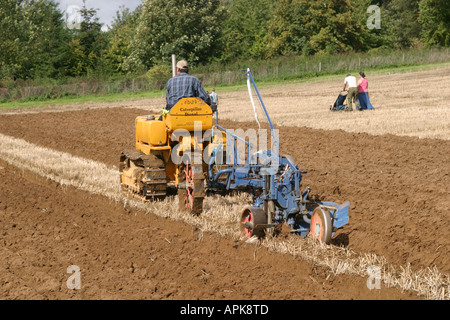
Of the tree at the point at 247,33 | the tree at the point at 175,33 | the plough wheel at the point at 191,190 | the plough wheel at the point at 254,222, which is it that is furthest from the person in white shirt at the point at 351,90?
the tree at the point at 247,33

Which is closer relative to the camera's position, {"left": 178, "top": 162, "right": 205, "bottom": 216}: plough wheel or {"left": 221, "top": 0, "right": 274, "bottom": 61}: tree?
{"left": 178, "top": 162, "right": 205, "bottom": 216}: plough wheel

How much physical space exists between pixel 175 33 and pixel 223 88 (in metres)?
9.89

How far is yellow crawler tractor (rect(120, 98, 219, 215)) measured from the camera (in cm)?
822

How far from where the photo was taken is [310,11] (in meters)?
48.6

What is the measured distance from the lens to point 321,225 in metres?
6.38

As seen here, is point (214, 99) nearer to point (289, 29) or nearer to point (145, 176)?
point (145, 176)

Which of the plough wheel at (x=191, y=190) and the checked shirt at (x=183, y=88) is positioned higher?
the checked shirt at (x=183, y=88)

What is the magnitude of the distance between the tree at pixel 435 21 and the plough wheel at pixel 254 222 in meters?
49.5

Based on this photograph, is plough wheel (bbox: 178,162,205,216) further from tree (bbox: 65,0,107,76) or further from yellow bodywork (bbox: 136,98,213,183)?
tree (bbox: 65,0,107,76)

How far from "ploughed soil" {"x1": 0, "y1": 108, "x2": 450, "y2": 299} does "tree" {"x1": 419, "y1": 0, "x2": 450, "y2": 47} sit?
44676 mm

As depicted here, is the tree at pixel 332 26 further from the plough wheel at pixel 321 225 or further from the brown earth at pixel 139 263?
the plough wheel at pixel 321 225

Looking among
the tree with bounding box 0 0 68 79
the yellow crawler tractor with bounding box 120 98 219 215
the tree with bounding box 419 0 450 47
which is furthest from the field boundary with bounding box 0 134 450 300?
the tree with bounding box 419 0 450 47

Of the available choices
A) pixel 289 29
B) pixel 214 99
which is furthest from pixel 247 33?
pixel 214 99

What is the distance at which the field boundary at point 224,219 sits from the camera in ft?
18.6
